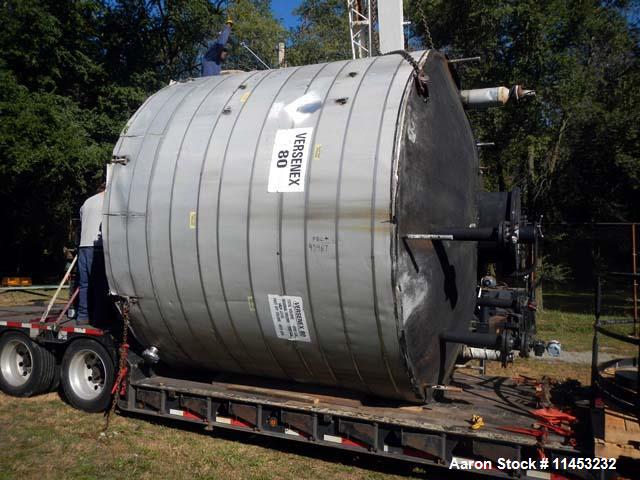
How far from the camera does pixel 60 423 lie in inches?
282

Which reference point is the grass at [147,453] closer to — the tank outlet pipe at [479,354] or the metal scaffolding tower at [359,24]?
the tank outlet pipe at [479,354]

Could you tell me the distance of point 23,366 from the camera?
848cm

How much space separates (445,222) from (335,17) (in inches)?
1143

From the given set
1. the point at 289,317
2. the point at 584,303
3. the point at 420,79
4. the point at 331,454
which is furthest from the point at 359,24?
→ the point at 584,303

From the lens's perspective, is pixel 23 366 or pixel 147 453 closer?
pixel 147 453

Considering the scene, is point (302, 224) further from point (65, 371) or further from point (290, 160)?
point (65, 371)

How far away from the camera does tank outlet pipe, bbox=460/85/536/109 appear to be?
6.67 metres

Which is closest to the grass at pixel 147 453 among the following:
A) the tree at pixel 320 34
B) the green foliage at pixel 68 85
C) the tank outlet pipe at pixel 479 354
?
the tank outlet pipe at pixel 479 354

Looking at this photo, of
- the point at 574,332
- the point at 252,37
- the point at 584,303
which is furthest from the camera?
the point at 252,37

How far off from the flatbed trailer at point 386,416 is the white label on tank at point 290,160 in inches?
91.4

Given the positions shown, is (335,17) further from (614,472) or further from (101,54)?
(614,472)

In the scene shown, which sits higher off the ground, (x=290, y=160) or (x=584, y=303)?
(x=290, y=160)

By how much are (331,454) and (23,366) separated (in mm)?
5141

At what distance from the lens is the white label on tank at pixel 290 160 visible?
563cm
